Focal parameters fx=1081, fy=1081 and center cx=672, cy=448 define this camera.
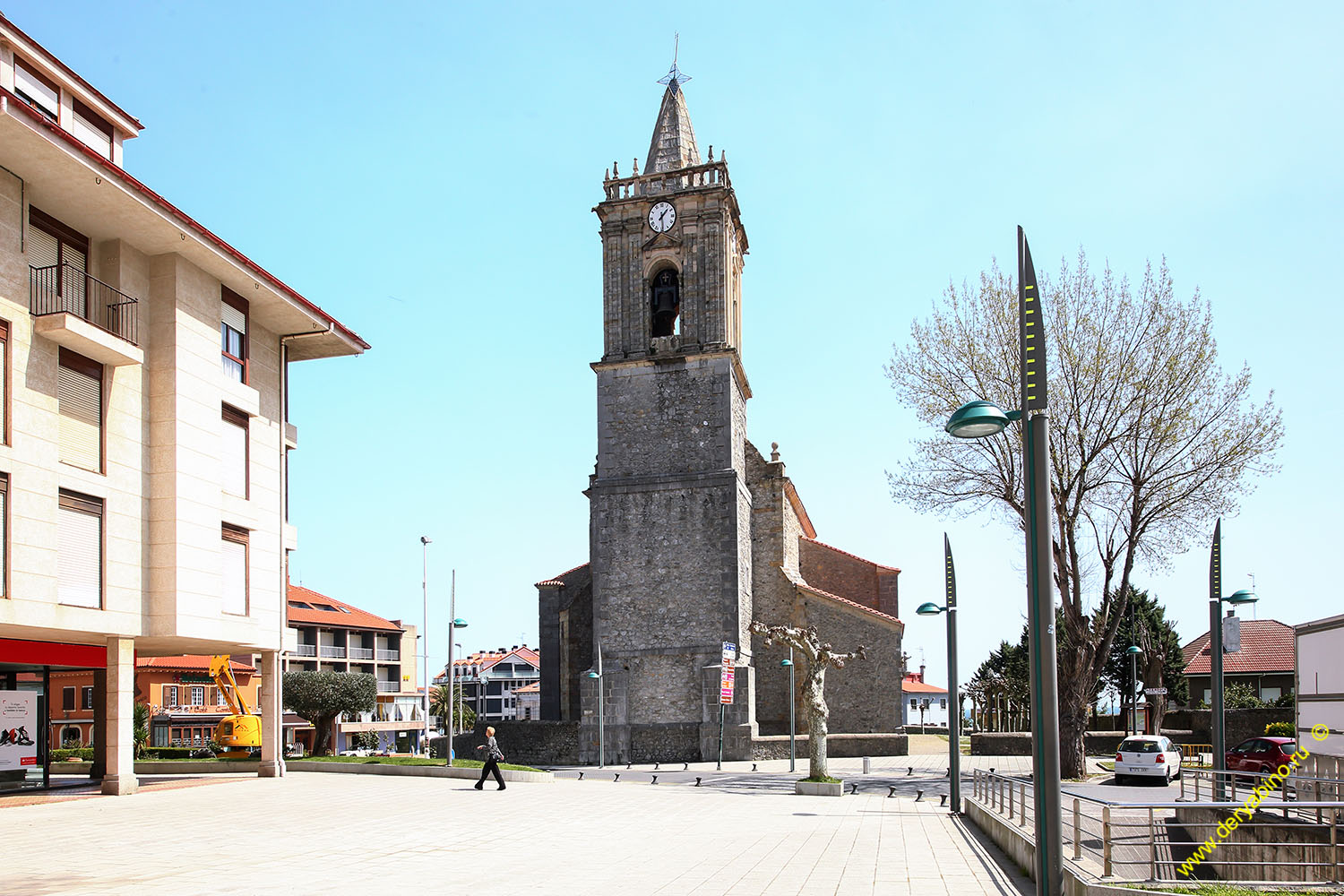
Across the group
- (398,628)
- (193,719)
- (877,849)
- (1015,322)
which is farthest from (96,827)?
(398,628)

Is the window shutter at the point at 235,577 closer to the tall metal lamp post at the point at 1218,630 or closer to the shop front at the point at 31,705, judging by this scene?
the shop front at the point at 31,705

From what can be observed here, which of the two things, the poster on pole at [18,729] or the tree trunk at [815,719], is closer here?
the poster on pole at [18,729]

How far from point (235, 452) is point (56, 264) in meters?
6.11

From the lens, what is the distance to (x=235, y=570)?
2584cm

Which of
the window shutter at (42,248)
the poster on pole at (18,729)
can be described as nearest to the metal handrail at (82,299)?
the window shutter at (42,248)

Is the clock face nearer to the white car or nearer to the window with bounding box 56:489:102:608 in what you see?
the white car

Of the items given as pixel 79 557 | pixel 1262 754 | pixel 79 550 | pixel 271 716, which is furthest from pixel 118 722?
pixel 1262 754

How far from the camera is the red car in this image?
27.1 metres

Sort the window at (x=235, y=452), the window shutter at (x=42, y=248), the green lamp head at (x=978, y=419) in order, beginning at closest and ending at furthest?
1. the green lamp head at (x=978, y=419)
2. the window shutter at (x=42, y=248)
3. the window at (x=235, y=452)

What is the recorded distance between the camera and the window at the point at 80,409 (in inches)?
834

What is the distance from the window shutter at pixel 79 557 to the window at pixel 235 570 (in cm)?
376

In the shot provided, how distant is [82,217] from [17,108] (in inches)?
144

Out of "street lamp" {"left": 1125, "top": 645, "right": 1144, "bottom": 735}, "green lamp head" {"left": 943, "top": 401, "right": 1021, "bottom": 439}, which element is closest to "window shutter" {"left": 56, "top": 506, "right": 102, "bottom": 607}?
"green lamp head" {"left": 943, "top": 401, "right": 1021, "bottom": 439}

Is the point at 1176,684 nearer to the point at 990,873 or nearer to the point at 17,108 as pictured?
the point at 990,873
